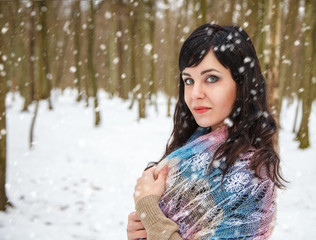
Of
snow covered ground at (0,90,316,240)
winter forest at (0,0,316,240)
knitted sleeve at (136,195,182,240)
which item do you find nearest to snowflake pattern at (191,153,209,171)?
knitted sleeve at (136,195,182,240)

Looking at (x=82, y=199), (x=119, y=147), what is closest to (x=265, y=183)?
(x=82, y=199)

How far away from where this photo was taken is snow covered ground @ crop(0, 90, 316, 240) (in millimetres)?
5082

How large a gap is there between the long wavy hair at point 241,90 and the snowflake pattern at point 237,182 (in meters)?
0.06

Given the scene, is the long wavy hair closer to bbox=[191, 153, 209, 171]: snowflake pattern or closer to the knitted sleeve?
bbox=[191, 153, 209, 171]: snowflake pattern

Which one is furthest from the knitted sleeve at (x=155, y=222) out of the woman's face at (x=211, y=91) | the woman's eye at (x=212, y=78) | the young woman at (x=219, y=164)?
the woman's eye at (x=212, y=78)

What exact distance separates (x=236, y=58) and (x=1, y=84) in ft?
15.8

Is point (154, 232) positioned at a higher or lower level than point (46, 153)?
higher

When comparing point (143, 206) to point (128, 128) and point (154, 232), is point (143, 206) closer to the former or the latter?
point (154, 232)

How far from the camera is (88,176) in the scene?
777 centimetres

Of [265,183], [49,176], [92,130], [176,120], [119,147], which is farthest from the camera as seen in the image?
[92,130]

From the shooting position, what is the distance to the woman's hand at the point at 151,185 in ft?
5.05

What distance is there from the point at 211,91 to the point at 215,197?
0.59 meters

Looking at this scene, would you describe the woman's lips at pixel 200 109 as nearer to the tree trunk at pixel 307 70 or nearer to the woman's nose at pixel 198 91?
the woman's nose at pixel 198 91

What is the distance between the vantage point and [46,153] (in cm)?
909
